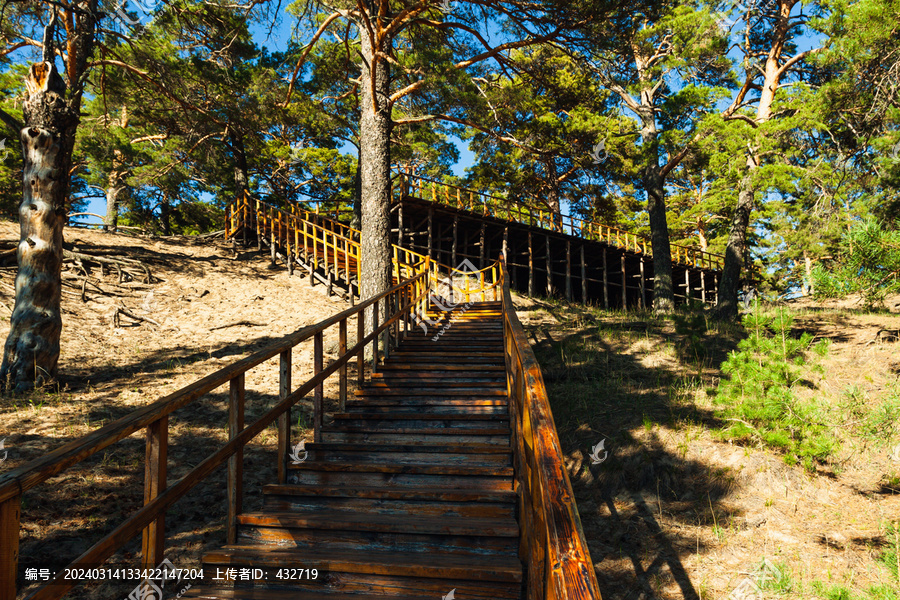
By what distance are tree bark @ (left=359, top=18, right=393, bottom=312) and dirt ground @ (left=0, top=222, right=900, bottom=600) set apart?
1.72 meters

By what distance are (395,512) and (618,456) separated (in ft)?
11.2

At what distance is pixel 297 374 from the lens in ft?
25.6

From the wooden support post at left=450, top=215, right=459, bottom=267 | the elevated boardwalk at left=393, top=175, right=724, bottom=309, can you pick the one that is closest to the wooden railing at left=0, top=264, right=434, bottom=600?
the elevated boardwalk at left=393, top=175, right=724, bottom=309

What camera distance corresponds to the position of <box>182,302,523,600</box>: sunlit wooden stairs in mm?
2729

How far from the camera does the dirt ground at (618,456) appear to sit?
4.05m

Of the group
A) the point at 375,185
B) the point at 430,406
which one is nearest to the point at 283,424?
the point at 430,406

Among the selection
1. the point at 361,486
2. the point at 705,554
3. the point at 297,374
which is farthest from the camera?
the point at 297,374

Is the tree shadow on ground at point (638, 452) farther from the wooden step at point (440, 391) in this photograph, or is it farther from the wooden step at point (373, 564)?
the wooden step at point (373, 564)

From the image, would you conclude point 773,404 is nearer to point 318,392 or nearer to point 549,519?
point 318,392

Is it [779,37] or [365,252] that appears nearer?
[365,252]

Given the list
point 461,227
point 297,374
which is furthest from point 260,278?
point 461,227

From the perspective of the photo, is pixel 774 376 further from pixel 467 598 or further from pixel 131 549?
pixel 131 549

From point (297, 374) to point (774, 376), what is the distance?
6.64 m

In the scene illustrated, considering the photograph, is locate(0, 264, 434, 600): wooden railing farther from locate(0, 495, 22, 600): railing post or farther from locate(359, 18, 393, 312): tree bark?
locate(359, 18, 393, 312): tree bark
